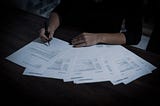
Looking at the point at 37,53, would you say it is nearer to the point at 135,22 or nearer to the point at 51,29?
the point at 51,29

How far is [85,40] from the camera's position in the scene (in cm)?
117

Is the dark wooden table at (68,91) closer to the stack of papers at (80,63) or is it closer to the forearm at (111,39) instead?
the stack of papers at (80,63)

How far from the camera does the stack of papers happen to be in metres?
0.95

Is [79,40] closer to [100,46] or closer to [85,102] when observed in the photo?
[100,46]

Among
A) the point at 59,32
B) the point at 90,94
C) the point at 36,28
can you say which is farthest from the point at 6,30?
the point at 90,94

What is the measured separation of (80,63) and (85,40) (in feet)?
0.65

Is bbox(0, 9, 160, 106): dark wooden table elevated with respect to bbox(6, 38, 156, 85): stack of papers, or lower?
lower

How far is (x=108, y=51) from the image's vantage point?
1.13 meters

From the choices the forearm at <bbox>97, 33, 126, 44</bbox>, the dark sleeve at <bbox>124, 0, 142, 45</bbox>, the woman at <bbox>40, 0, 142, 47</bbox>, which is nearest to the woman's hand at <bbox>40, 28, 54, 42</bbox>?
the woman at <bbox>40, 0, 142, 47</bbox>

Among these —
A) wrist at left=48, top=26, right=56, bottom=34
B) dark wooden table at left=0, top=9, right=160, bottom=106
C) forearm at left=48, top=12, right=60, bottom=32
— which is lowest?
dark wooden table at left=0, top=9, right=160, bottom=106

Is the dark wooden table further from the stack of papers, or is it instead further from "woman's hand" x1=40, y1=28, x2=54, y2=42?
"woman's hand" x1=40, y1=28, x2=54, y2=42

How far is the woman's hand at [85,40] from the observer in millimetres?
1163

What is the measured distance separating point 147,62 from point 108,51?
0.20m

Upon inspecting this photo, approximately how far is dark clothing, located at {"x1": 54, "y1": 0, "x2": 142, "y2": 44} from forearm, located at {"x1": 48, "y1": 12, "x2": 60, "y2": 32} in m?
0.03
